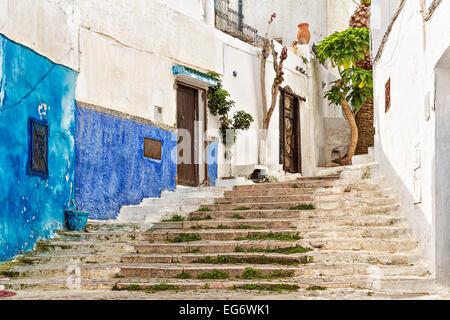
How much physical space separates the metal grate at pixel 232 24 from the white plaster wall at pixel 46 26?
225 inches

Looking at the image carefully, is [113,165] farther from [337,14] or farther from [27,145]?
[337,14]

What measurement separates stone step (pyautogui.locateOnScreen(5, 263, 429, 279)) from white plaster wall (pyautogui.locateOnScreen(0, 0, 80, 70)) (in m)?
3.25

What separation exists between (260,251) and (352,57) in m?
8.99

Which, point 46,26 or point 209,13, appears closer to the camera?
point 46,26

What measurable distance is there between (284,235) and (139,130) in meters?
4.21

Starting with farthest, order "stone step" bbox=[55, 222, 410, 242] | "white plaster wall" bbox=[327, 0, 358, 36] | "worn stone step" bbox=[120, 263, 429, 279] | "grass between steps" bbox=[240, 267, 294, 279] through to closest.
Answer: "white plaster wall" bbox=[327, 0, 358, 36]
"stone step" bbox=[55, 222, 410, 242]
"grass between steps" bbox=[240, 267, 294, 279]
"worn stone step" bbox=[120, 263, 429, 279]

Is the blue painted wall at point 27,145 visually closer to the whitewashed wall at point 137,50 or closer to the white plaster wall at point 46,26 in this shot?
the white plaster wall at point 46,26

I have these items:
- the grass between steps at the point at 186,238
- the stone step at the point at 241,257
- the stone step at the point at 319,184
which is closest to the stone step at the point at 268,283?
the stone step at the point at 241,257

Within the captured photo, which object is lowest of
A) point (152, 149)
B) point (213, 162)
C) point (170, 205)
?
point (170, 205)

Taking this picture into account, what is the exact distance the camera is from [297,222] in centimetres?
935

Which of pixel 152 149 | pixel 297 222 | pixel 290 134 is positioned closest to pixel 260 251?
pixel 297 222

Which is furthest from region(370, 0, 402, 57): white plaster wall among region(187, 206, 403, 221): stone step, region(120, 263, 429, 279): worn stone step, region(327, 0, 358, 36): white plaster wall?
region(327, 0, 358, 36): white plaster wall

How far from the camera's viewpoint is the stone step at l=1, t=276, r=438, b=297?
708 cm

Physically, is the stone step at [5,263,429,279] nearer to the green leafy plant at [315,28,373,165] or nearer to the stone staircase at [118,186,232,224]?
the stone staircase at [118,186,232,224]
